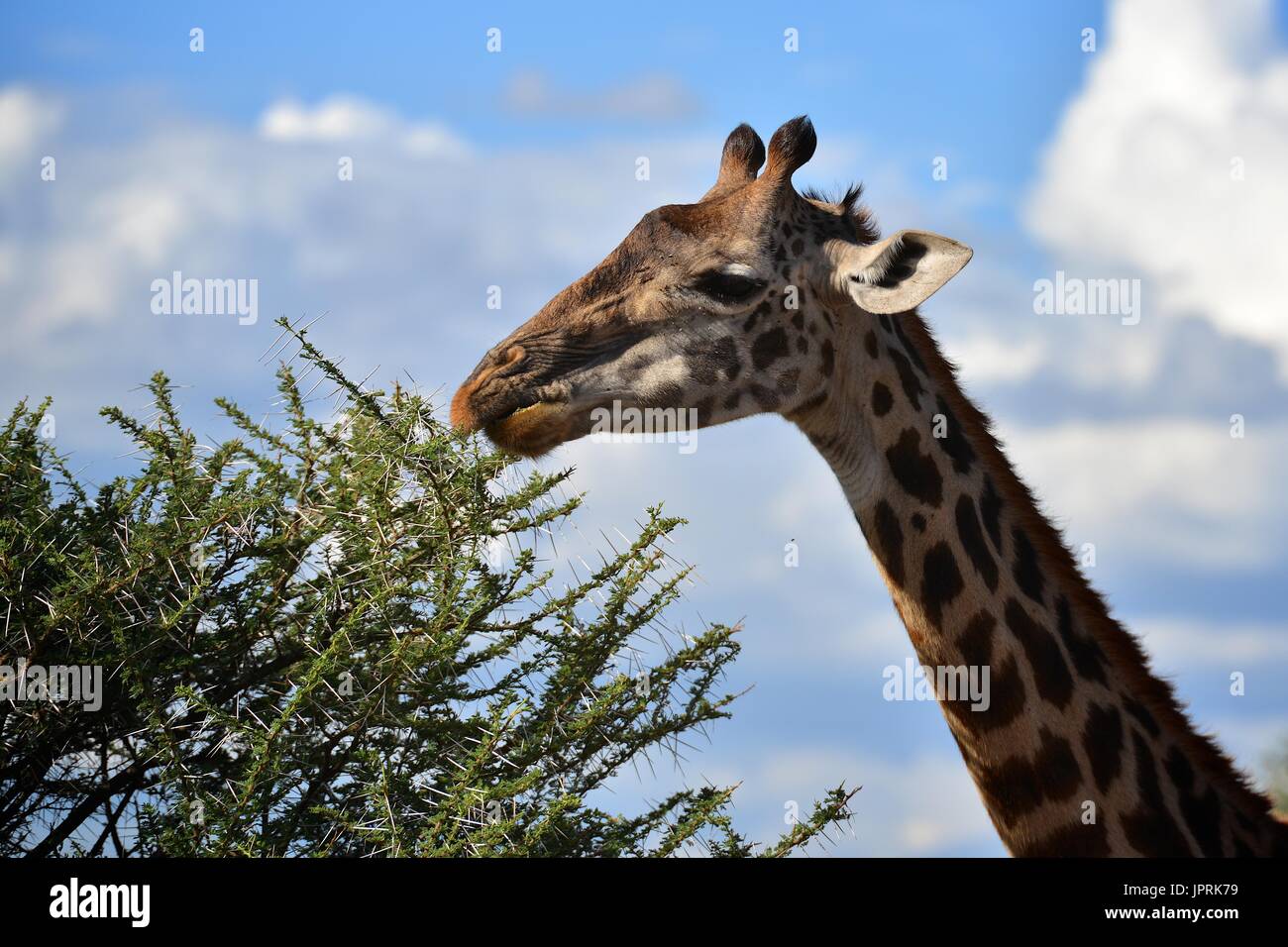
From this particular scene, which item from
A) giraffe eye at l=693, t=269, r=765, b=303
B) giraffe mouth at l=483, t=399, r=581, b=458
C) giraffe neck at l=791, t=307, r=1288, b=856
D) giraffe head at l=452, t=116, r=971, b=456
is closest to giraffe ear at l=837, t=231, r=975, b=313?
giraffe head at l=452, t=116, r=971, b=456

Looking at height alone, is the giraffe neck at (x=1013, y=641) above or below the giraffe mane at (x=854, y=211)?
below

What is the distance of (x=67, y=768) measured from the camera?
5945 millimetres

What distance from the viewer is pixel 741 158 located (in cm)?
688

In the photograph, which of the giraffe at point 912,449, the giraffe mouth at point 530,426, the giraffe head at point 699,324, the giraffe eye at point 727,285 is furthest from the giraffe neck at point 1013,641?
the giraffe mouth at point 530,426

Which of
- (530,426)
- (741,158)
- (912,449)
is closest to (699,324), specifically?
(530,426)

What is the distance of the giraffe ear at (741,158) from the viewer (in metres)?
6.81

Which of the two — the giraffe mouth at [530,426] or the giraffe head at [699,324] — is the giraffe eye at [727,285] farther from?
the giraffe mouth at [530,426]

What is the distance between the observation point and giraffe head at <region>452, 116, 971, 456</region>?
19.0 feet

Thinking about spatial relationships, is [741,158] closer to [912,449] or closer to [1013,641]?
[912,449]

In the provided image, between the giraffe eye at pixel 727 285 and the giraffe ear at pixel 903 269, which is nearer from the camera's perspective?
the giraffe ear at pixel 903 269

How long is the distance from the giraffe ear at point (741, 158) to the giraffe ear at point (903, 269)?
3.68ft

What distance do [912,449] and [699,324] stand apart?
1.09 meters

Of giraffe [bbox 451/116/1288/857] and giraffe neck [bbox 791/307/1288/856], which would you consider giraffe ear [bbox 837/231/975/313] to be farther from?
giraffe neck [bbox 791/307/1288/856]
